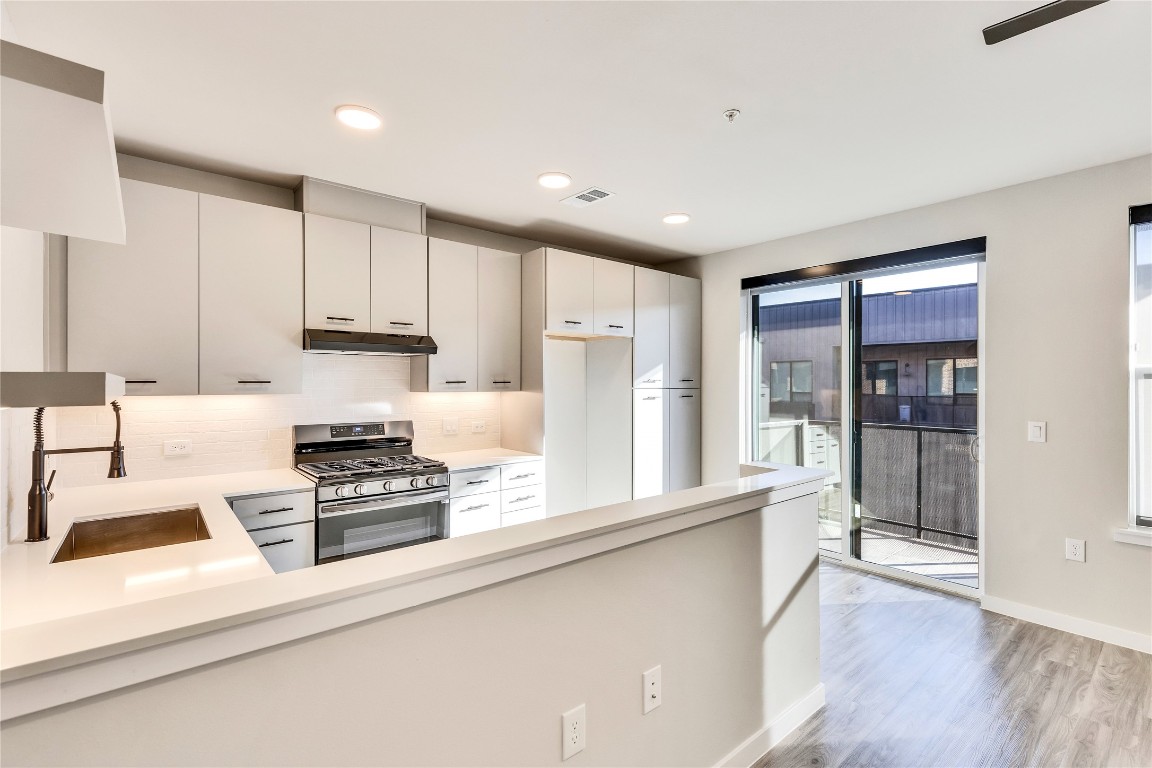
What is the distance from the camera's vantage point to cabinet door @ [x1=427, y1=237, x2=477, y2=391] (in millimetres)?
3494

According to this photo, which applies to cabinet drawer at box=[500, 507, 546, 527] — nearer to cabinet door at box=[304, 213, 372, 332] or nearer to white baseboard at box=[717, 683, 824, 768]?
cabinet door at box=[304, 213, 372, 332]

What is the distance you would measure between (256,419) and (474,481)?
1288 millimetres

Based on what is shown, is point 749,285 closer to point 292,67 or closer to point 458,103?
point 458,103

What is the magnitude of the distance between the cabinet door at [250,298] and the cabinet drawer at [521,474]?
133 cm

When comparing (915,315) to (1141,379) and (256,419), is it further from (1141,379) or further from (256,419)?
(256,419)

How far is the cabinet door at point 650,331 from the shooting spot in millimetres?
4383

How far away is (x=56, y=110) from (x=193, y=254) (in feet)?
7.89

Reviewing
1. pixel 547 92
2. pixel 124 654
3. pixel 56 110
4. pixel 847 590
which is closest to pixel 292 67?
pixel 547 92

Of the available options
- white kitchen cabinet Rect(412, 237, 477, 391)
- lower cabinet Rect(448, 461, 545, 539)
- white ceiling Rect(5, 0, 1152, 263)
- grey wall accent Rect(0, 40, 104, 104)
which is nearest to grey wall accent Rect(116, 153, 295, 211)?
white ceiling Rect(5, 0, 1152, 263)

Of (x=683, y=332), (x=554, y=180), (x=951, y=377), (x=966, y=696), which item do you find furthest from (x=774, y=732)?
(x=683, y=332)

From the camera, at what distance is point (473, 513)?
3.41m

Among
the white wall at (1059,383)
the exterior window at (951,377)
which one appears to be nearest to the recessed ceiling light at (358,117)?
the white wall at (1059,383)

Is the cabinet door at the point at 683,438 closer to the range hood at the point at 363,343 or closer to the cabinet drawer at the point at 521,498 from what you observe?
the cabinet drawer at the point at 521,498

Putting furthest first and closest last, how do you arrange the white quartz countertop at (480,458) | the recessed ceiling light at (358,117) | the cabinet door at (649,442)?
the cabinet door at (649,442)
the white quartz countertop at (480,458)
the recessed ceiling light at (358,117)
